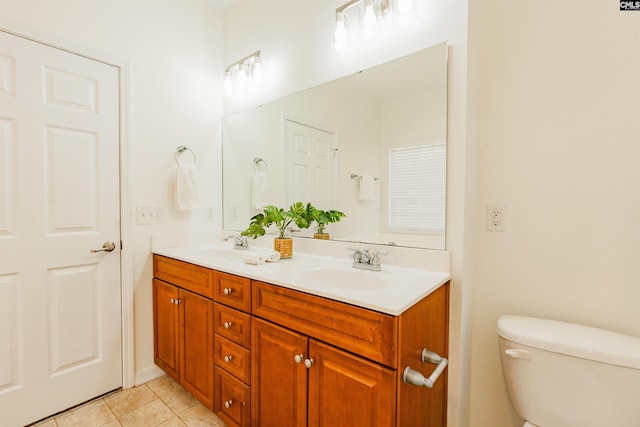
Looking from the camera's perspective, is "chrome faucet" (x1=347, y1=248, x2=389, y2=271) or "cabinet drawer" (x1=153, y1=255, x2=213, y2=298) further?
"cabinet drawer" (x1=153, y1=255, x2=213, y2=298)

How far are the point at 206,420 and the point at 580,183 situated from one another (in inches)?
83.0

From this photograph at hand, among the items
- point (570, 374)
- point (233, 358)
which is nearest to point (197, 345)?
point (233, 358)

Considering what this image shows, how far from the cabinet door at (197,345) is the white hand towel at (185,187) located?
2.05 ft

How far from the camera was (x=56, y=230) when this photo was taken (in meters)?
1.61

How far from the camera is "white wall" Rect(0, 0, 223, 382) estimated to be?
168 cm

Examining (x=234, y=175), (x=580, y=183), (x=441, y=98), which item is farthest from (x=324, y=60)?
(x=580, y=183)

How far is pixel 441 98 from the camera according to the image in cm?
131

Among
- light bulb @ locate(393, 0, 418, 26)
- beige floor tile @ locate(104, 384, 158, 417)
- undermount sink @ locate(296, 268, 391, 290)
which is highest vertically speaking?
light bulb @ locate(393, 0, 418, 26)

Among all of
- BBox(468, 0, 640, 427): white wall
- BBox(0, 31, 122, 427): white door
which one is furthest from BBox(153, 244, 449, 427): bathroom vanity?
BBox(0, 31, 122, 427): white door


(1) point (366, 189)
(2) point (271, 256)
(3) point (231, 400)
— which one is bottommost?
(3) point (231, 400)

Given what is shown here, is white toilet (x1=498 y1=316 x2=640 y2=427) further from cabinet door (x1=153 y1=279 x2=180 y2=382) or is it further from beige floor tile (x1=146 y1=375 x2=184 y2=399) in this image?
beige floor tile (x1=146 y1=375 x2=184 y2=399)

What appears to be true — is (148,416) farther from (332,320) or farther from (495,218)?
(495,218)

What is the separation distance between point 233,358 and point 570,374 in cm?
132

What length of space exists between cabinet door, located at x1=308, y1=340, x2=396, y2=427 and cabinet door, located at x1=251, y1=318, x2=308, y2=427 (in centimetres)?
5
